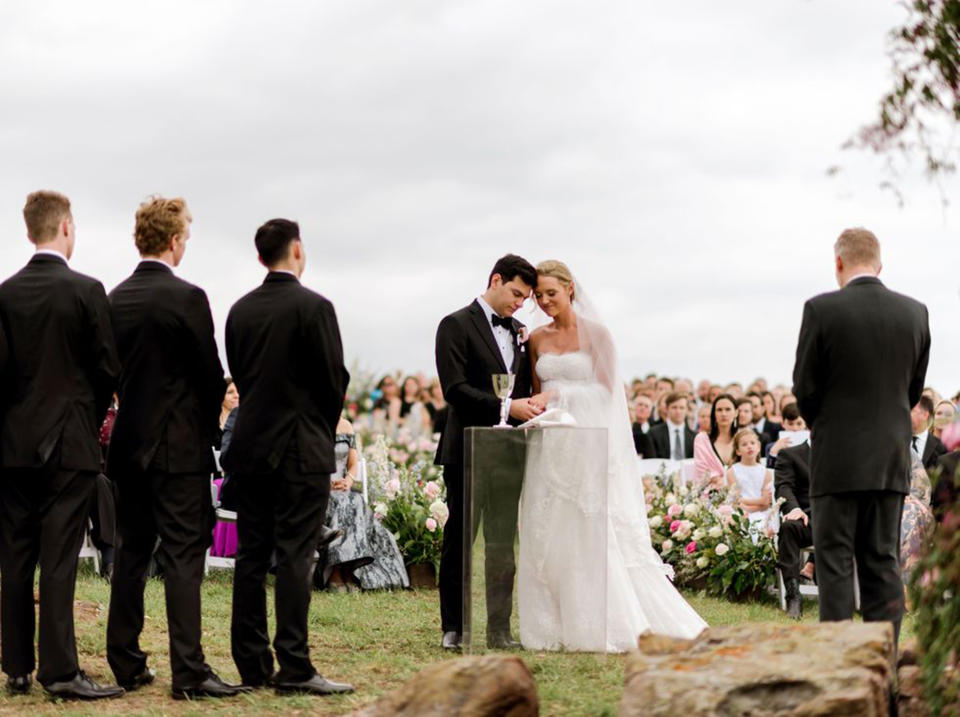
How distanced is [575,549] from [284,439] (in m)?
2.33

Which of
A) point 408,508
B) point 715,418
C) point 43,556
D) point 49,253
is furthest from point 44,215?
point 715,418

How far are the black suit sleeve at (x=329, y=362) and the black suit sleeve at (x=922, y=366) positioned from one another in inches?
113

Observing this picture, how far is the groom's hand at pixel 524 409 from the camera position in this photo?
8297 millimetres

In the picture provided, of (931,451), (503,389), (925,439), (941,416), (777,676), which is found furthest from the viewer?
(941,416)

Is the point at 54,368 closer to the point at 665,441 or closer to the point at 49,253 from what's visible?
the point at 49,253

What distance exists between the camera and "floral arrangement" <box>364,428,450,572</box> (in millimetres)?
12961

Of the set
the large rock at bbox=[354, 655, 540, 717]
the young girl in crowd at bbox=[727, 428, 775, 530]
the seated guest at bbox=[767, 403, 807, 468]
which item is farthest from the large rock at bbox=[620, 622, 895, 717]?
the seated guest at bbox=[767, 403, 807, 468]

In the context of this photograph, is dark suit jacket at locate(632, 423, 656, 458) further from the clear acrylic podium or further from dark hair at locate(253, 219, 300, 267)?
dark hair at locate(253, 219, 300, 267)

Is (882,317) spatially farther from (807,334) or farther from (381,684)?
(381,684)

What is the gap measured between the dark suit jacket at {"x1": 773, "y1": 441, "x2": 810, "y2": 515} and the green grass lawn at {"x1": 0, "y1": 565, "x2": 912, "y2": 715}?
3.08 ft

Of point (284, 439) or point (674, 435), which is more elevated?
point (674, 435)

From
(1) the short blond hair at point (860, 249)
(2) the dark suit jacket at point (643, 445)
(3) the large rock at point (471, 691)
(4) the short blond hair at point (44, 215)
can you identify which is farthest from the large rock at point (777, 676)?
(2) the dark suit jacket at point (643, 445)

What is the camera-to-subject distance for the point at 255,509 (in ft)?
22.5

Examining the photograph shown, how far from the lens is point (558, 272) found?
8.47m
